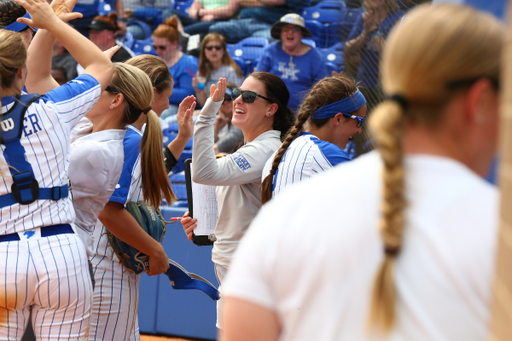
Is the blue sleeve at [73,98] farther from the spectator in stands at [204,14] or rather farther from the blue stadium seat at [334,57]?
the spectator in stands at [204,14]

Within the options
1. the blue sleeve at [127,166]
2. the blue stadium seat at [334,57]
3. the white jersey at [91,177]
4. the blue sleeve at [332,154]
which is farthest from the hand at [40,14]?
the blue stadium seat at [334,57]

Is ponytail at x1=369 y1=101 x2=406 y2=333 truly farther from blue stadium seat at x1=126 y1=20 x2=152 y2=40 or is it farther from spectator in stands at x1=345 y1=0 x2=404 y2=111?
blue stadium seat at x1=126 y1=20 x2=152 y2=40

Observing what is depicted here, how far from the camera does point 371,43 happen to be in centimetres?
306

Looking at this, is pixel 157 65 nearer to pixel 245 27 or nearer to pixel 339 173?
pixel 339 173

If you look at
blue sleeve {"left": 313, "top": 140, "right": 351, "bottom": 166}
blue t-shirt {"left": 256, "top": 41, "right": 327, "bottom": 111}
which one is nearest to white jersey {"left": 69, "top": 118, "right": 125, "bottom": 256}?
blue sleeve {"left": 313, "top": 140, "right": 351, "bottom": 166}

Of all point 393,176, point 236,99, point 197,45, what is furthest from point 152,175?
point 197,45

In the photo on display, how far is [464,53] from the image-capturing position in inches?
31.0

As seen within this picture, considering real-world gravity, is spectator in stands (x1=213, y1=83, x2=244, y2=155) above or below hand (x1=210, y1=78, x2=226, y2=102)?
below

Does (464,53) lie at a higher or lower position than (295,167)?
higher

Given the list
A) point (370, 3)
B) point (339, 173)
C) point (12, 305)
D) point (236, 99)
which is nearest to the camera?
point (339, 173)

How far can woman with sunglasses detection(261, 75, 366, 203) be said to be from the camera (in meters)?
2.31

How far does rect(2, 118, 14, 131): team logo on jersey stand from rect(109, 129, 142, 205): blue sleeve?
2.27 ft

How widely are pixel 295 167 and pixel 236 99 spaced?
0.75m

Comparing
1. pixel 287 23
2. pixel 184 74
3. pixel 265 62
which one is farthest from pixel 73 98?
pixel 184 74
